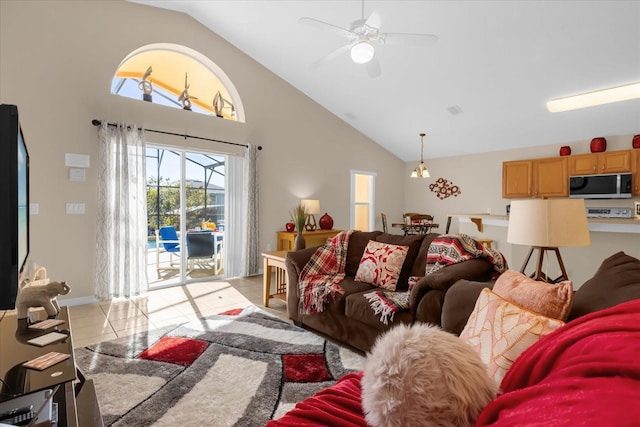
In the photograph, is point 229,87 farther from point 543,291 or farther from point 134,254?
point 543,291

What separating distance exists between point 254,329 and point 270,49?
4025mm

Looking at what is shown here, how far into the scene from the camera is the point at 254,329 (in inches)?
117

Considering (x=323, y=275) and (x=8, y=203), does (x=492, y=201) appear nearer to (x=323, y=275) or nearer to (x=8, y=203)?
(x=323, y=275)

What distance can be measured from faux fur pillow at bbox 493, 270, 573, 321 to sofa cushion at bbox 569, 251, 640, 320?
0.23 feet

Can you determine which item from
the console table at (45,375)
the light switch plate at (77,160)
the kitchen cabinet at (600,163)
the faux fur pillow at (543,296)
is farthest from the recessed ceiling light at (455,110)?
the console table at (45,375)

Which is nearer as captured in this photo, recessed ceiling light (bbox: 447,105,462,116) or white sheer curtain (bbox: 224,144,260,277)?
white sheer curtain (bbox: 224,144,260,277)

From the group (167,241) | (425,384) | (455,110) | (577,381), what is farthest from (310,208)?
(577,381)

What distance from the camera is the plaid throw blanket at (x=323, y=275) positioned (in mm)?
2646

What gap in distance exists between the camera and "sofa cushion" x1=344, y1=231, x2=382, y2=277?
3.09 metres

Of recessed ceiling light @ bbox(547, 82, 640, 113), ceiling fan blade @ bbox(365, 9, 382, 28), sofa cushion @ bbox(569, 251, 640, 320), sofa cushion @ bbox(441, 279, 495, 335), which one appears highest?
ceiling fan blade @ bbox(365, 9, 382, 28)

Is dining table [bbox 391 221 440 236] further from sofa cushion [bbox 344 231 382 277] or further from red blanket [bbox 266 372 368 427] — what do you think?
red blanket [bbox 266 372 368 427]

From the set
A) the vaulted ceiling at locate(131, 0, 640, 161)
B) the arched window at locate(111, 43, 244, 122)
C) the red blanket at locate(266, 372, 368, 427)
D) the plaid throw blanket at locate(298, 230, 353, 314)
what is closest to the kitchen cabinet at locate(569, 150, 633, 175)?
the vaulted ceiling at locate(131, 0, 640, 161)

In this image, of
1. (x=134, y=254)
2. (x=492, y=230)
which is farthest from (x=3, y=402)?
(x=492, y=230)

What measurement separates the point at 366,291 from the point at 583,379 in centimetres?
208
